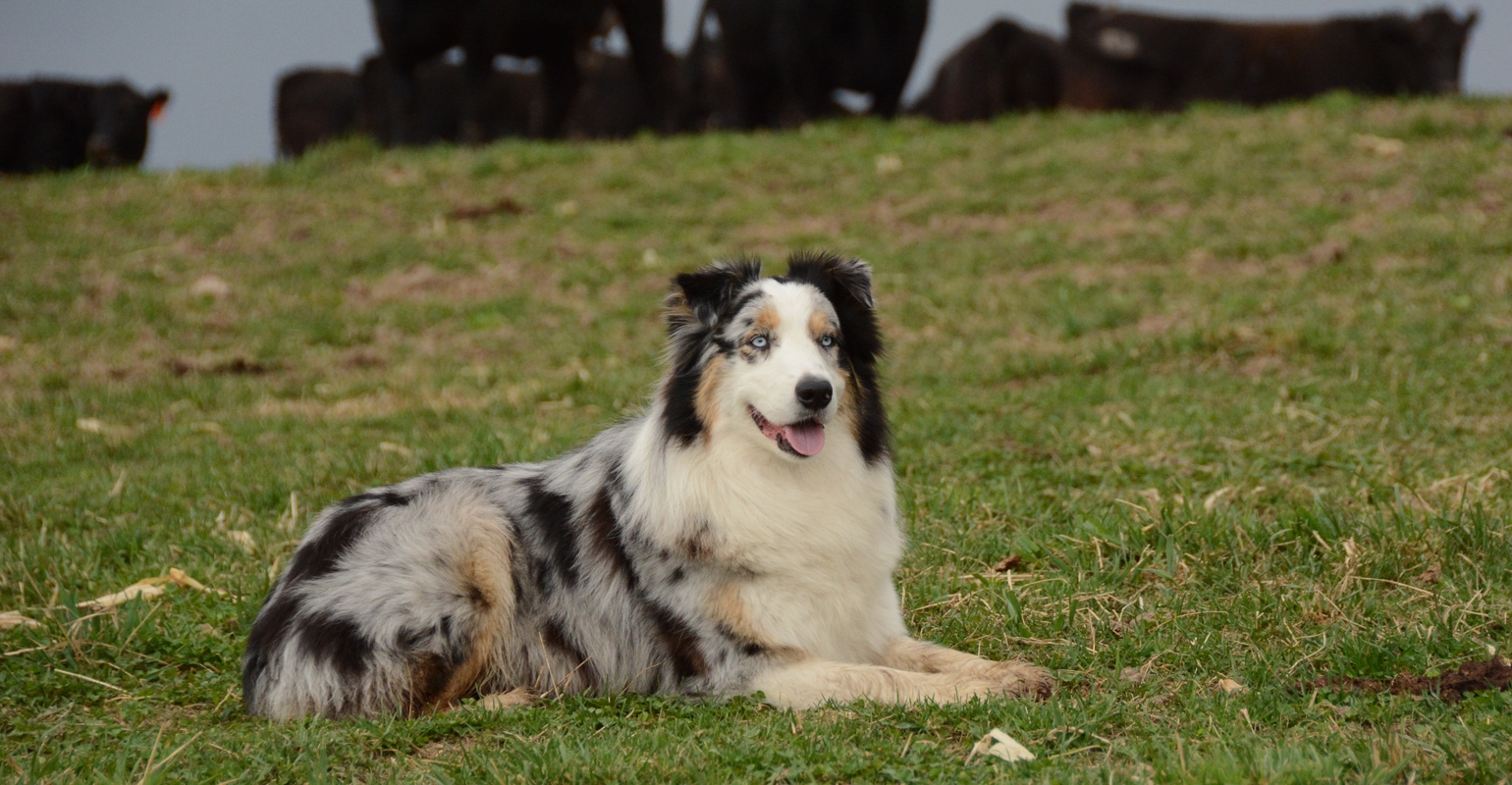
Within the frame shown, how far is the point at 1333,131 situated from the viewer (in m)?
15.1

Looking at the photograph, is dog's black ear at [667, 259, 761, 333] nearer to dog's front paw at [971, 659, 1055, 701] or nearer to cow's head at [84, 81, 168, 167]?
dog's front paw at [971, 659, 1055, 701]

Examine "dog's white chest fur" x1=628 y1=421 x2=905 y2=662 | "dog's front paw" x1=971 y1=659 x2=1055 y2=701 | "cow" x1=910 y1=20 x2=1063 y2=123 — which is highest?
"cow" x1=910 y1=20 x2=1063 y2=123

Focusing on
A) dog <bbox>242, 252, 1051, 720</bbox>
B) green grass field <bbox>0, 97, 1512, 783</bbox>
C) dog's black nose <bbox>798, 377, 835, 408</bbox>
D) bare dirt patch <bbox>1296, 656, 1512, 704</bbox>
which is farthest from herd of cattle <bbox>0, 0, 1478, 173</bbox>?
bare dirt patch <bbox>1296, 656, 1512, 704</bbox>

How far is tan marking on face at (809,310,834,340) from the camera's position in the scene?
438 centimetres

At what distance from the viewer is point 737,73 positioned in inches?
822

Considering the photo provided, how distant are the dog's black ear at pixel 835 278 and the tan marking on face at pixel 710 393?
417mm

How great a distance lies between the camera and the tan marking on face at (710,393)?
4.44 metres

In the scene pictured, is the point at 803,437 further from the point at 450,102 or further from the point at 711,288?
the point at 450,102

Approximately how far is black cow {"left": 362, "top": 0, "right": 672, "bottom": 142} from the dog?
15399mm

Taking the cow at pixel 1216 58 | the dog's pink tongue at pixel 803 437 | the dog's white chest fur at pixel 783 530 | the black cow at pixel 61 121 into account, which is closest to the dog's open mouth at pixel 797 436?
the dog's pink tongue at pixel 803 437

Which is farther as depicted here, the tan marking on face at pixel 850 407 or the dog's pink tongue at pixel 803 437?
the tan marking on face at pixel 850 407

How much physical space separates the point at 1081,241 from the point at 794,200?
3481 mm

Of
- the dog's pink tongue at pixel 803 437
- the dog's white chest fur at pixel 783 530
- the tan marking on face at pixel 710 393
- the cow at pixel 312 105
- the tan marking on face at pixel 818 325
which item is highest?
the cow at pixel 312 105

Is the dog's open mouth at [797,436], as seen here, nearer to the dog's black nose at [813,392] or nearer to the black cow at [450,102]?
the dog's black nose at [813,392]
